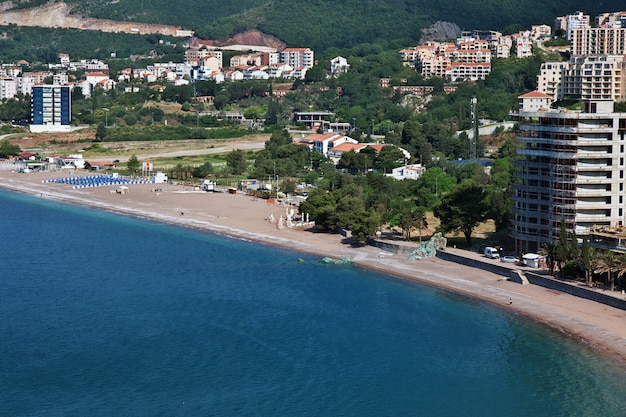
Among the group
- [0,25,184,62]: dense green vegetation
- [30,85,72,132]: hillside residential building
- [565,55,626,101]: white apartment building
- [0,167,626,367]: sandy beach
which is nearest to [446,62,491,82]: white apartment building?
[565,55,626,101]: white apartment building

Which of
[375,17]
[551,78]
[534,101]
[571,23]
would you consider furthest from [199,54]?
[534,101]

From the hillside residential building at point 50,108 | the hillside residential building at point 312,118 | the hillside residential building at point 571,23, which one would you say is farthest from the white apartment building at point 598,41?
the hillside residential building at point 50,108

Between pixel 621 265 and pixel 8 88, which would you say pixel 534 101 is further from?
pixel 8 88

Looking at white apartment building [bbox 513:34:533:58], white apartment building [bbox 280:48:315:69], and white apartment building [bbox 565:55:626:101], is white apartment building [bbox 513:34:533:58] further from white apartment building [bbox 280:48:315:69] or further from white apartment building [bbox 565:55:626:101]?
white apartment building [bbox 565:55:626:101]

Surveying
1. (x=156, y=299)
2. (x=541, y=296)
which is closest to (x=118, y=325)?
(x=156, y=299)

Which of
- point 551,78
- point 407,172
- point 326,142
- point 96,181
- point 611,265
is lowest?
point 611,265

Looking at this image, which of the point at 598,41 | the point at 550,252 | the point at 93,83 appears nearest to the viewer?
the point at 550,252
